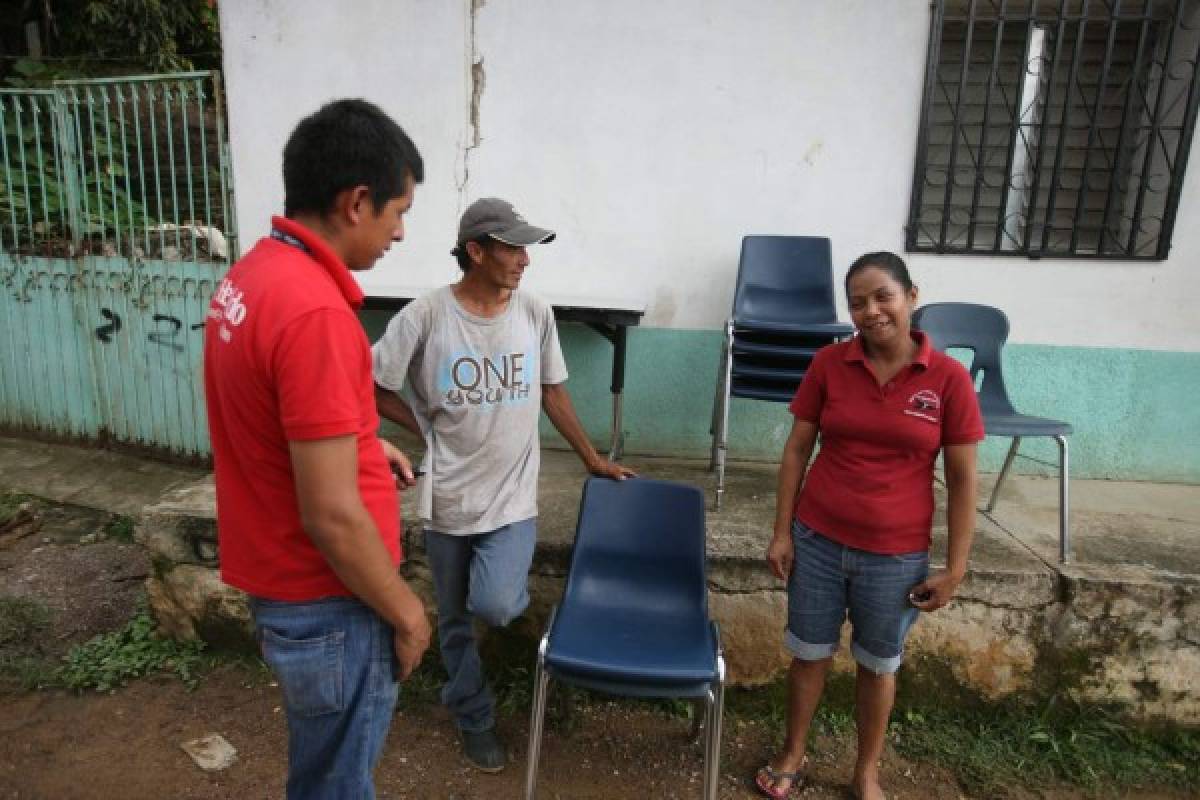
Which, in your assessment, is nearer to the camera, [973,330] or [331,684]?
[331,684]

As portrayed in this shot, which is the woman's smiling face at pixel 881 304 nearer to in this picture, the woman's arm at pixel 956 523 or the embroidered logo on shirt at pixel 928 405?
the embroidered logo on shirt at pixel 928 405

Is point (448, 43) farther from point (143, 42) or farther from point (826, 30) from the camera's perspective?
point (143, 42)

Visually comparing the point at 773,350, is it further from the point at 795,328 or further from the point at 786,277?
the point at 786,277

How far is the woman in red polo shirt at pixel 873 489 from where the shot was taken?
213 cm

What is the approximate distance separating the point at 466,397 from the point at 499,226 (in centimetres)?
53

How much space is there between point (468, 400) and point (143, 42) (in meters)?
6.85

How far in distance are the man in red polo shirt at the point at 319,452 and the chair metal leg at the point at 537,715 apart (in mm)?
787

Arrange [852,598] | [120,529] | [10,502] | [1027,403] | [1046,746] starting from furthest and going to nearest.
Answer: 1. [10,502]
2. [120,529]
3. [1027,403]
4. [1046,746]
5. [852,598]

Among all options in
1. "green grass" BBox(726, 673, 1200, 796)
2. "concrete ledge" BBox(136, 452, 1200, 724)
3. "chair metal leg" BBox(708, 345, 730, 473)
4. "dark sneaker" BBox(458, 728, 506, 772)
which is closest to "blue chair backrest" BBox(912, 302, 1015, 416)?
"concrete ledge" BBox(136, 452, 1200, 724)

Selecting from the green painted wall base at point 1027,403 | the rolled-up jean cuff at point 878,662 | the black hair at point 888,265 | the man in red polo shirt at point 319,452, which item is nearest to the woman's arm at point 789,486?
the rolled-up jean cuff at point 878,662

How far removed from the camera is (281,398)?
4.21 ft

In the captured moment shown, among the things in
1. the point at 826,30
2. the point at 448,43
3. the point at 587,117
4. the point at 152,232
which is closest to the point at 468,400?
the point at 587,117

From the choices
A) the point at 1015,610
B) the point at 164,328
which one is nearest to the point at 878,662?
the point at 1015,610

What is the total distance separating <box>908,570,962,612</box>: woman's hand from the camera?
7.22 feet
